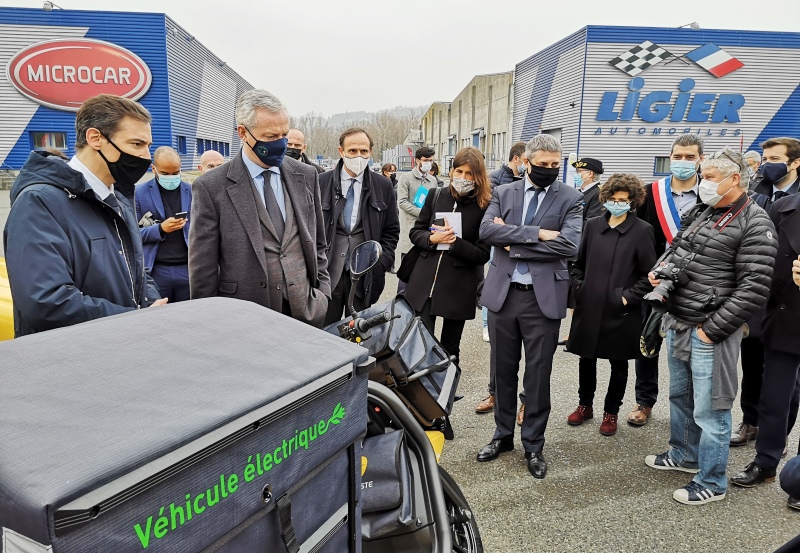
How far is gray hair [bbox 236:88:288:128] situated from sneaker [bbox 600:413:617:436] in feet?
10.4

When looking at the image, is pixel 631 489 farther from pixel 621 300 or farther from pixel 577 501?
pixel 621 300

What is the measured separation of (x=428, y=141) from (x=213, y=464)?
6998cm

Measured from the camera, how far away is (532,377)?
11.6ft

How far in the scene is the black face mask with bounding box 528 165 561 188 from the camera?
11.3ft

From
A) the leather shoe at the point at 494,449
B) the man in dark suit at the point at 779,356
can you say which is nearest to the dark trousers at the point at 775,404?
the man in dark suit at the point at 779,356

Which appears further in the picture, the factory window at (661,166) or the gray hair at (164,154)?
the factory window at (661,166)

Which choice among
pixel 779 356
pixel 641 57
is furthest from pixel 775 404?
pixel 641 57

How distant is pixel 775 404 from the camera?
10.9 feet

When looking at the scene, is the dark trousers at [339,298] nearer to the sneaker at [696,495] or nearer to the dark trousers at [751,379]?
the sneaker at [696,495]

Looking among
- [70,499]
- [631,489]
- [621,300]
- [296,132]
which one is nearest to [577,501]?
[631,489]

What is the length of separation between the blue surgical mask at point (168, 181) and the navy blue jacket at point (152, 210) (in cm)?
7

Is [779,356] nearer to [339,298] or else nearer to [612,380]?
[612,380]

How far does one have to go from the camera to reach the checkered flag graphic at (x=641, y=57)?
746 inches

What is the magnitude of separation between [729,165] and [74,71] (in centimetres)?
2135
